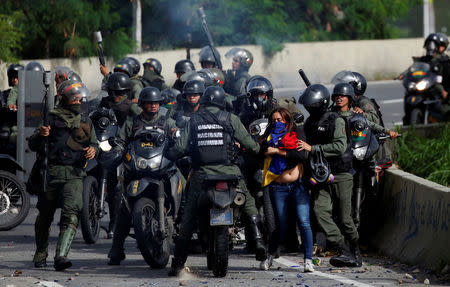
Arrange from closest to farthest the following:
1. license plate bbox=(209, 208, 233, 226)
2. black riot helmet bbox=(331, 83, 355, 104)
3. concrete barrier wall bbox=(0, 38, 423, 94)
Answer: license plate bbox=(209, 208, 233, 226) < black riot helmet bbox=(331, 83, 355, 104) < concrete barrier wall bbox=(0, 38, 423, 94)

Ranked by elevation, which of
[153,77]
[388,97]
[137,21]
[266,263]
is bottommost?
[266,263]

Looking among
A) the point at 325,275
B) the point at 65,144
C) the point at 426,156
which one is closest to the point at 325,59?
the point at 426,156

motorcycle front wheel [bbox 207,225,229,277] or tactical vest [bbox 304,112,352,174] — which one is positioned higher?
tactical vest [bbox 304,112,352,174]

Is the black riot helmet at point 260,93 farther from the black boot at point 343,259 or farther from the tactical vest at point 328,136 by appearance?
the black boot at point 343,259

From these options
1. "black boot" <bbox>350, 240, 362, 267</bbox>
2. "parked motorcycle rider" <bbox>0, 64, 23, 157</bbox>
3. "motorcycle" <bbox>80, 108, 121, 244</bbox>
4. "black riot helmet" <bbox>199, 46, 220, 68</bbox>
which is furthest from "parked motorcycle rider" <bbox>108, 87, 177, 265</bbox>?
"black riot helmet" <bbox>199, 46, 220, 68</bbox>

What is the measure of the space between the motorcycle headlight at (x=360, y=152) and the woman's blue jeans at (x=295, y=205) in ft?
3.21

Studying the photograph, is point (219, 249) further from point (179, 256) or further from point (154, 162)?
point (154, 162)

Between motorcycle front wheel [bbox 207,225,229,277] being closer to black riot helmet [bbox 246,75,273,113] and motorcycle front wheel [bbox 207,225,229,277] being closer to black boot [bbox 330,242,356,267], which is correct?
black boot [bbox 330,242,356,267]

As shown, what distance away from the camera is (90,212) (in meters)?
12.3

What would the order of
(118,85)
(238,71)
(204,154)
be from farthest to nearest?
(238,71)
(118,85)
(204,154)

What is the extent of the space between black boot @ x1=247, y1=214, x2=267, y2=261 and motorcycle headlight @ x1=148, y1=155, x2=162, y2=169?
1065 millimetres

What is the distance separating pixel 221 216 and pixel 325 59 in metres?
23.4

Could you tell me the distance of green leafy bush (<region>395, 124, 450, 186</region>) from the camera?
13.5 m

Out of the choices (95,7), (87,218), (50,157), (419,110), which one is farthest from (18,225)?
(95,7)
